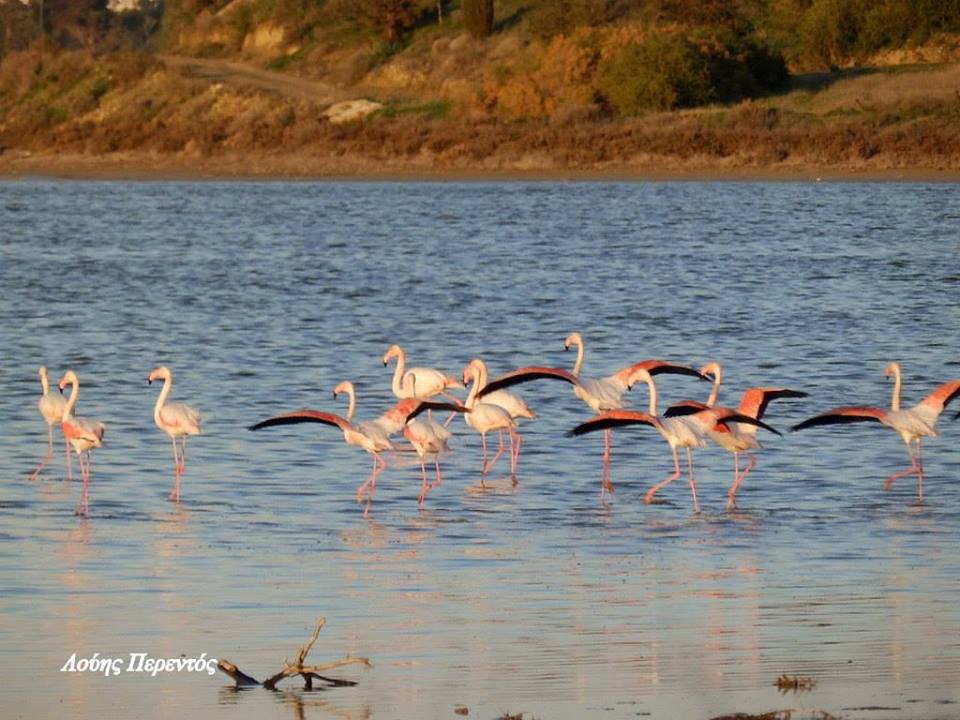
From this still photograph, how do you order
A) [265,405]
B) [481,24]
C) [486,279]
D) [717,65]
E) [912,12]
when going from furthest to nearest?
[481,24] < [912,12] < [717,65] < [486,279] < [265,405]

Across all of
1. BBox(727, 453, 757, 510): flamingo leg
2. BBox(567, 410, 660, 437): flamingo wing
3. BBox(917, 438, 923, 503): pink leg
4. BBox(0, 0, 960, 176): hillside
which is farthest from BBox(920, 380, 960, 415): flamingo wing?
BBox(0, 0, 960, 176): hillside

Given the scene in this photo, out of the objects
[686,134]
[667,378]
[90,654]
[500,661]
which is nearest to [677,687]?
[500,661]

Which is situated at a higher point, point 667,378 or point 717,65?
point 717,65

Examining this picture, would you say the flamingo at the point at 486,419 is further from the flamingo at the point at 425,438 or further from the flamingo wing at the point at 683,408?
the flamingo wing at the point at 683,408

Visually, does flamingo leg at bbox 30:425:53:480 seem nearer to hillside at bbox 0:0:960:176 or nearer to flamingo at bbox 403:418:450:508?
flamingo at bbox 403:418:450:508

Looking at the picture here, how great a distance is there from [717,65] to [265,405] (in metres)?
39.8

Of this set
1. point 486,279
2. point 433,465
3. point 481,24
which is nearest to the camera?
point 433,465

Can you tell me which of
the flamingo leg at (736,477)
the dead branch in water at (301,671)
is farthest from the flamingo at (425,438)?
the dead branch in water at (301,671)

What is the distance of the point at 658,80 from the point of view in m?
52.0

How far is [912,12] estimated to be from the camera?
192ft

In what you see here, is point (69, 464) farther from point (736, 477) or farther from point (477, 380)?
point (736, 477)

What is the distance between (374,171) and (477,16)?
14.1m

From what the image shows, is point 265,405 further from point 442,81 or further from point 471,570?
point 442,81

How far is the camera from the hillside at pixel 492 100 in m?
48.7
